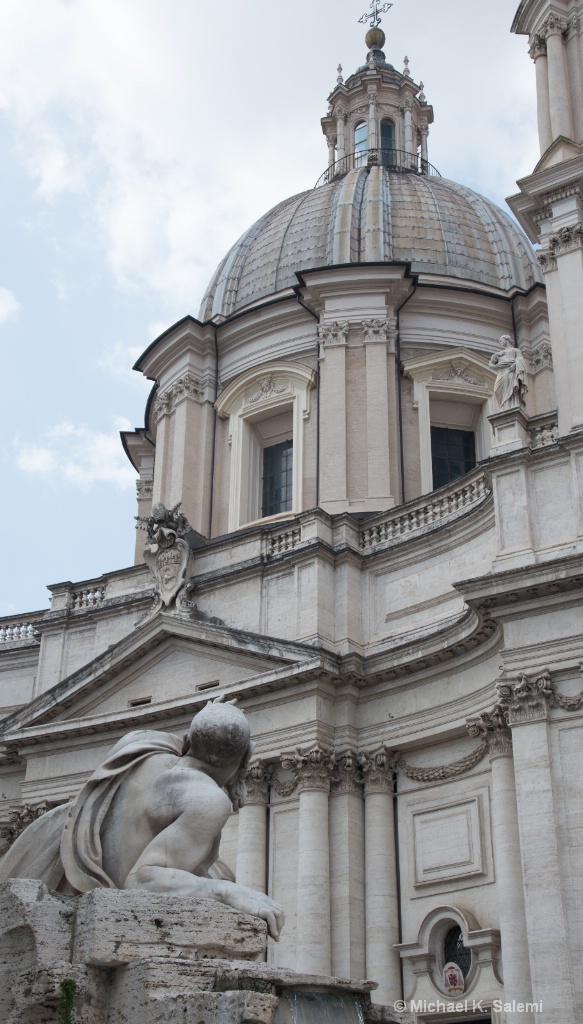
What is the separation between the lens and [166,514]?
1030 inches

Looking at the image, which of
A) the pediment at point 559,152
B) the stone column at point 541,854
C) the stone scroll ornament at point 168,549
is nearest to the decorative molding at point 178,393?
the stone scroll ornament at point 168,549

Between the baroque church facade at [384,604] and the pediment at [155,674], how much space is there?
0.07 metres

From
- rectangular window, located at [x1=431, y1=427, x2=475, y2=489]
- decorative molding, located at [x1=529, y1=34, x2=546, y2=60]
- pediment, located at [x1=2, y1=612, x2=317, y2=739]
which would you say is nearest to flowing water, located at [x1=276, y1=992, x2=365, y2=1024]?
pediment, located at [x1=2, y1=612, x2=317, y2=739]

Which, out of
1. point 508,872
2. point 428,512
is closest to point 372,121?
point 428,512

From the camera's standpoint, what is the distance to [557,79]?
81.9 ft

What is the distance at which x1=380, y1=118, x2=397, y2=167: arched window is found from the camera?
39531 mm

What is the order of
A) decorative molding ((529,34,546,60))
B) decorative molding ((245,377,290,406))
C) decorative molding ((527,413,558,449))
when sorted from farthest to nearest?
decorative molding ((245,377,290,406)) < decorative molding ((529,34,546,60)) < decorative molding ((527,413,558,449))

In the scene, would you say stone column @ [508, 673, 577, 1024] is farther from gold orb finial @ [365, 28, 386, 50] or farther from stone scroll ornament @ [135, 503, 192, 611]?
gold orb finial @ [365, 28, 386, 50]

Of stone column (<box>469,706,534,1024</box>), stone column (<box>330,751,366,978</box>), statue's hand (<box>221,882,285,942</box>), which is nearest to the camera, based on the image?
statue's hand (<box>221,882,285,942</box>)

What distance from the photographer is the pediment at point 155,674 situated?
77.0ft

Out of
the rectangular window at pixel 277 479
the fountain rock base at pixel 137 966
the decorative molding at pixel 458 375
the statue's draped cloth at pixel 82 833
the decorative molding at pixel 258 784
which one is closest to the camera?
the fountain rock base at pixel 137 966

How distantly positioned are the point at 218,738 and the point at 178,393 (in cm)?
2751

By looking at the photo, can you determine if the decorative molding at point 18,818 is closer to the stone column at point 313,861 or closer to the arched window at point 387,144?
the stone column at point 313,861

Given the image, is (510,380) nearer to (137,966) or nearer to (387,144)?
(137,966)
